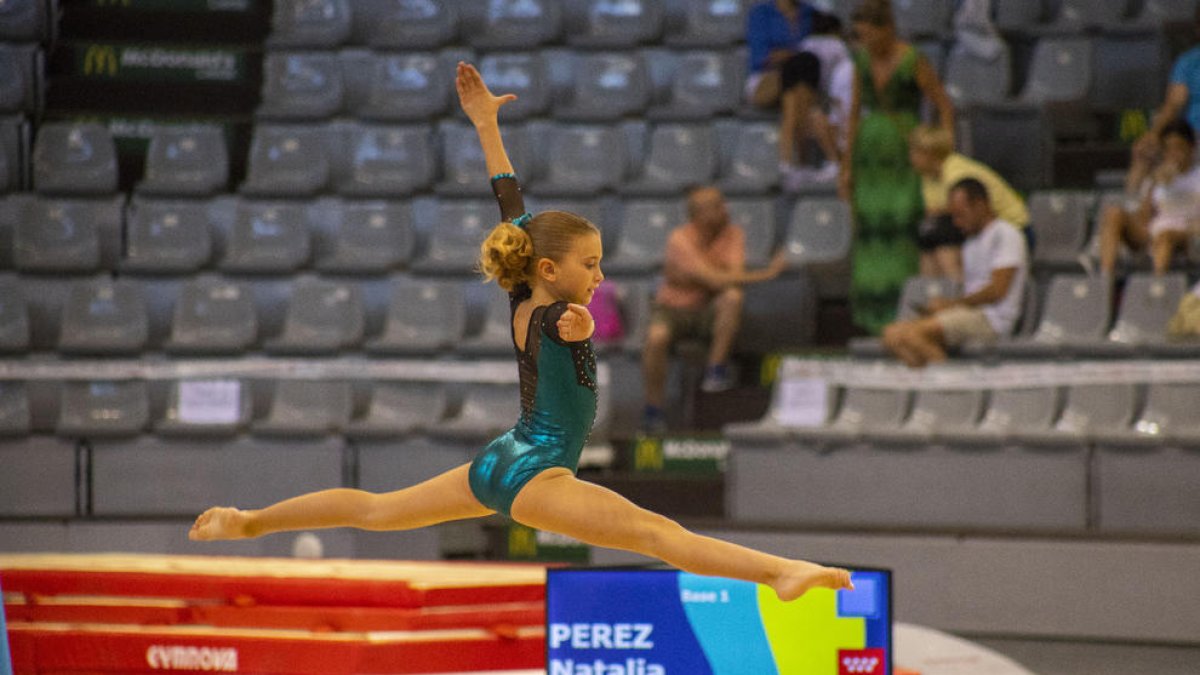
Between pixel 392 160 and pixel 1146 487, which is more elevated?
pixel 392 160

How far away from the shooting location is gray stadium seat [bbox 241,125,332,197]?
8.60 meters

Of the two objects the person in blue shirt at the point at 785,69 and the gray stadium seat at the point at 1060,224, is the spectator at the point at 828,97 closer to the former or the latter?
the person in blue shirt at the point at 785,69

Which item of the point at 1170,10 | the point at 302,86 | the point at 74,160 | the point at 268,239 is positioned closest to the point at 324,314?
the point at 268,239

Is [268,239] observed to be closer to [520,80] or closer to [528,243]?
[520,80]

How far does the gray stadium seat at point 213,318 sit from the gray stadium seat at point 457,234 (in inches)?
36.5

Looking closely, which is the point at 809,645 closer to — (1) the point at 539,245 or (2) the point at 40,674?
(1) the point at 539,245

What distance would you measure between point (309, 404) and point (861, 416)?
2.75 metres

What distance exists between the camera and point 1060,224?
310 inches

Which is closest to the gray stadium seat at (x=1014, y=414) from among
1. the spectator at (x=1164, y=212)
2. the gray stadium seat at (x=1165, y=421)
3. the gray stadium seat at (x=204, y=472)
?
the gray stadium seat at (x=1165, y=421)

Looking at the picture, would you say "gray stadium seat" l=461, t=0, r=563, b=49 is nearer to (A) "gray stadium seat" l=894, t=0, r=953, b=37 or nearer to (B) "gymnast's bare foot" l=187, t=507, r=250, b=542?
(A) "gray stadium seat" l=894, t=0, r=953, b=37

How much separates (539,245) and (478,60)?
5911 mm

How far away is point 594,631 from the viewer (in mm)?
4457

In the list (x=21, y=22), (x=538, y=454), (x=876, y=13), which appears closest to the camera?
(x=538, y=454)

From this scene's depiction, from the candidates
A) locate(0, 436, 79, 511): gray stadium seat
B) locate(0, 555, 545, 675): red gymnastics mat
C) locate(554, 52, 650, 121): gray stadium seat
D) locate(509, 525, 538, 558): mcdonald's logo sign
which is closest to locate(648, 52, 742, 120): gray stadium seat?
locate(554, 52, 650, 121): gray stadium seat
